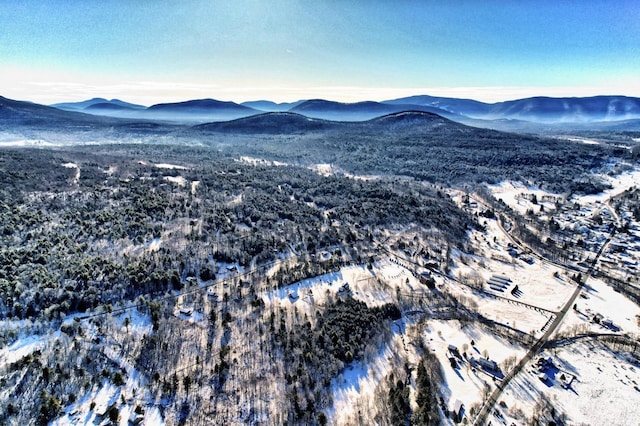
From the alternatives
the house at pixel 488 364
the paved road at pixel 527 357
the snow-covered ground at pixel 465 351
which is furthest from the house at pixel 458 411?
the house at pixel 488 364

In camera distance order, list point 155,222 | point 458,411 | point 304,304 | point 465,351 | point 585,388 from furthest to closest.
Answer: point 155,222
point 304,304
point 465,351
point 585,388
point 458,411

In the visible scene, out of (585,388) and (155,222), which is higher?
(155,222)

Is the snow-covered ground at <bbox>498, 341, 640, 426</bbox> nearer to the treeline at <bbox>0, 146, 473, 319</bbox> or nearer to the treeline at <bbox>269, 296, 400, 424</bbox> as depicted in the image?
the treeline at <bbox>269, 296, 400, 424</bbox>

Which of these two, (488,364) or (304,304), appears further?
(304,304)

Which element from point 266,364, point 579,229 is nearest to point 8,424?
point 266,364

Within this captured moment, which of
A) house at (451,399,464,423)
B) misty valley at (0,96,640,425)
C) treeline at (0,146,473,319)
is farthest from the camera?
treeline at (0,146,473,319)

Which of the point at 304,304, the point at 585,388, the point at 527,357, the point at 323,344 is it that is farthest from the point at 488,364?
the point at 304,304

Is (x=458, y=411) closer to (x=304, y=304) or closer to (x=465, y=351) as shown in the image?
(x=465, y=351)

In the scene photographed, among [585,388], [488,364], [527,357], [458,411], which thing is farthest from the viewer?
[527,357]

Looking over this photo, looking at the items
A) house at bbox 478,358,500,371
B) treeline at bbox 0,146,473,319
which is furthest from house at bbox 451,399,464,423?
treeline at bbox 0,146,473,319

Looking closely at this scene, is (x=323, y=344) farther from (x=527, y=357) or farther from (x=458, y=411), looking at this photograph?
(x=527, y=357)

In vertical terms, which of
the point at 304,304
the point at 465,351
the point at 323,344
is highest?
the point at 304,304
